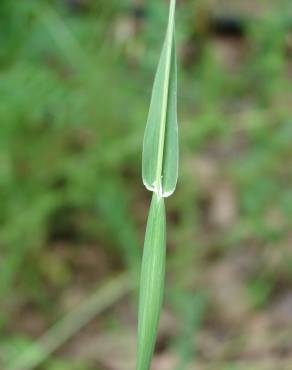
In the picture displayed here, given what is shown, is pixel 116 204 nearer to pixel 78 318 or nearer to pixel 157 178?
pixel 78 318

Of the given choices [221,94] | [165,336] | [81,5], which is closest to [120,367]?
[165,336]

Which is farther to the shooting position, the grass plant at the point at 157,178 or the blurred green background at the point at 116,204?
the blurred green background at the point at 116,204

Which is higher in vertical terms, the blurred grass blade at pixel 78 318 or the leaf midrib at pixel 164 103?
the blurred grass blade at pixel 78 318

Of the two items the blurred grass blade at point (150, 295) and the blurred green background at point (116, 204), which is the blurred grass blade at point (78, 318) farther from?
the blurred grass blade at point (150, 295)

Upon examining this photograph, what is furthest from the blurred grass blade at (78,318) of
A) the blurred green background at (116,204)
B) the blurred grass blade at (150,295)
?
the blurred grass blade at (150,295)

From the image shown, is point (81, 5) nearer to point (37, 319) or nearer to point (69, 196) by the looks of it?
point (69, 196)

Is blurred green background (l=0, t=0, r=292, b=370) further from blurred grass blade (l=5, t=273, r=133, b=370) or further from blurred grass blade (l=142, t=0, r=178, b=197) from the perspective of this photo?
blurred grass blade (l=142, t=0, r=178, b=197)
